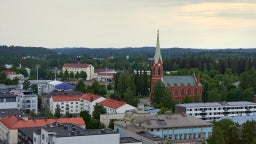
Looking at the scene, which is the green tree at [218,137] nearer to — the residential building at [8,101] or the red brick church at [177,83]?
the residential building at [8,101]

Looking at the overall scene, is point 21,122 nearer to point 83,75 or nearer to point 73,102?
point 73,102

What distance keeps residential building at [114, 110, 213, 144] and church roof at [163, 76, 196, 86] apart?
1982cm

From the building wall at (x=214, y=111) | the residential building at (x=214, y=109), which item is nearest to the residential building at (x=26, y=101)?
the residential building at (x=214, y=109)

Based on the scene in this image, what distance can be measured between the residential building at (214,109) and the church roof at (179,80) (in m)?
9.47

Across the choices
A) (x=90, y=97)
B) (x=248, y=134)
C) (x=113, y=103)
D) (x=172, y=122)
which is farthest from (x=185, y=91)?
(x=248, y=134)

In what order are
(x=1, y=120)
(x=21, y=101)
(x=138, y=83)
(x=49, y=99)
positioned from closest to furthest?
(x=1, y=120), (x=21, y=101), (x=49, y=99), (x=138, y=83)

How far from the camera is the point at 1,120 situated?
113 feet

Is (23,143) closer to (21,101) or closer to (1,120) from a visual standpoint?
(1,120)

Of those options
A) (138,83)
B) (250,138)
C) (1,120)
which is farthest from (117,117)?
(138,83)

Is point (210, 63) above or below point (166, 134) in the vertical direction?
above

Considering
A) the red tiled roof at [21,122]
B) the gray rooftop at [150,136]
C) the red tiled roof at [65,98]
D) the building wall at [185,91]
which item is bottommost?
the gray rooftop at [150,136]

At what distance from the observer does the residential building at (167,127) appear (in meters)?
30.7

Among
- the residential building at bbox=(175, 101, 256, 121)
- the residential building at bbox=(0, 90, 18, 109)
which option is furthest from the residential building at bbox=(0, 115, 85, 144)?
the residential building at bbox=(175, 101, 256, 121)

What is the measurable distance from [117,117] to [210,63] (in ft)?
155
